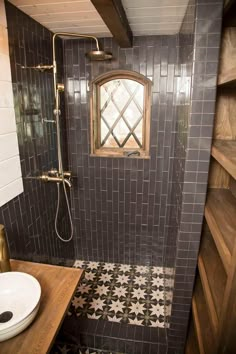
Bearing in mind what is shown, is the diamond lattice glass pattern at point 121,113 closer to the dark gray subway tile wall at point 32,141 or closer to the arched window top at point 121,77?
the arched window top at point 121,77

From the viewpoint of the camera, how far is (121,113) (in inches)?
81.2

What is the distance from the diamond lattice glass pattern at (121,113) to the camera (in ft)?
6.58

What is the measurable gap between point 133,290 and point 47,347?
1.41m

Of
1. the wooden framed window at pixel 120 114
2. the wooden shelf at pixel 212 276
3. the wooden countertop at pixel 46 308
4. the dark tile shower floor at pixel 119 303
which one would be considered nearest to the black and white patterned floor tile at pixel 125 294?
the dark tile shower floor at pixel 119 303

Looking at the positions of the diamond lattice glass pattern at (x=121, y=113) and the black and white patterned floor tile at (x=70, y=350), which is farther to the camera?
the diamond lattice glass pattern at (x=121, y=113)

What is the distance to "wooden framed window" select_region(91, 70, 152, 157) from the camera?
1.97 m

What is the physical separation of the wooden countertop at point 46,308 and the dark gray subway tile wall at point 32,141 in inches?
12.2

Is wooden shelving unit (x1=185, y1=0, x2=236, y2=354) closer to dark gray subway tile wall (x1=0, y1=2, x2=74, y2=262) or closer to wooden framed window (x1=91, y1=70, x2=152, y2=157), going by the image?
wooden framed window (x1=91, y1=70, x2=152, y2=157)

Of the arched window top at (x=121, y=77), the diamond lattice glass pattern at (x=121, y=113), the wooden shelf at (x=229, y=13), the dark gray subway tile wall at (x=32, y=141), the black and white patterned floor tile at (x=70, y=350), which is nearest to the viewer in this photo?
the wooden shelf at (x=229, y=13)

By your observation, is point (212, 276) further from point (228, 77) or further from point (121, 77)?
point (121, 77)

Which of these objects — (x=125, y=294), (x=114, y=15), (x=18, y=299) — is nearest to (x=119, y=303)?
(x=125, y=294)

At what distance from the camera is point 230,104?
1.23 meters

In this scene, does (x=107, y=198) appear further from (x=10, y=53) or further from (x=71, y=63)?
(x=10, y=53)

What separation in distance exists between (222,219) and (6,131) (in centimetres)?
126
